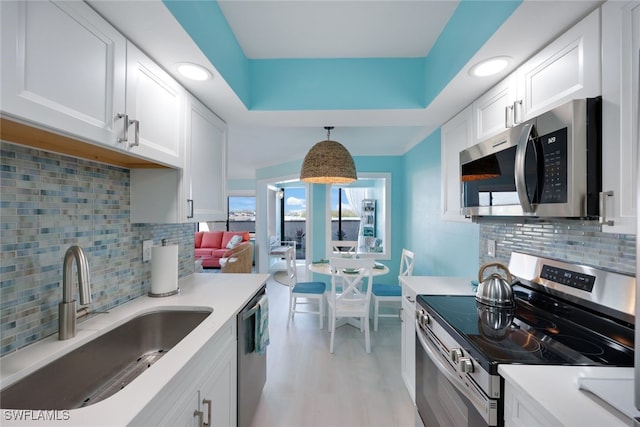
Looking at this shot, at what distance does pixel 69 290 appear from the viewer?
1.04 m

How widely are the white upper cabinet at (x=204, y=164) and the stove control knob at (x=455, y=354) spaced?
1.52m

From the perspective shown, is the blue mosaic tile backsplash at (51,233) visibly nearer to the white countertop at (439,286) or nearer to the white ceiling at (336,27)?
the white ceiling at (336,27)

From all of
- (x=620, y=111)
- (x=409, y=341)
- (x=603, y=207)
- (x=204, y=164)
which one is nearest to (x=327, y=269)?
(x=409, y=341)

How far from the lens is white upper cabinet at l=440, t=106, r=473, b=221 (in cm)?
185

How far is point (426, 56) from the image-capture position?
190cm

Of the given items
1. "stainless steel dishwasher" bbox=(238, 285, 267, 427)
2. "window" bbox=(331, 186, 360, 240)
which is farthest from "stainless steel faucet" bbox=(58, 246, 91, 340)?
"window" bbox=(331, 186, 360, 240)

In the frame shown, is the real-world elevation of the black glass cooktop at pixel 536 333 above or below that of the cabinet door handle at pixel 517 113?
below

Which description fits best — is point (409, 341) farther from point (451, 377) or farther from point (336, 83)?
point (336, 83)

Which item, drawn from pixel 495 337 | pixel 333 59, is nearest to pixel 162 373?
pixel 495 337

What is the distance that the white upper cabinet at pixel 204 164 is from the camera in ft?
5.41

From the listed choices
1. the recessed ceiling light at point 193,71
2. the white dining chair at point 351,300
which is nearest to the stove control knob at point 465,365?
the white dining chair at point 351,300

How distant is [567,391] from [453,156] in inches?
63.0

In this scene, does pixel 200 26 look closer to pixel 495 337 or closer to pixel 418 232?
pixel 495 337

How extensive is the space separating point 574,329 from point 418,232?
2.51m
